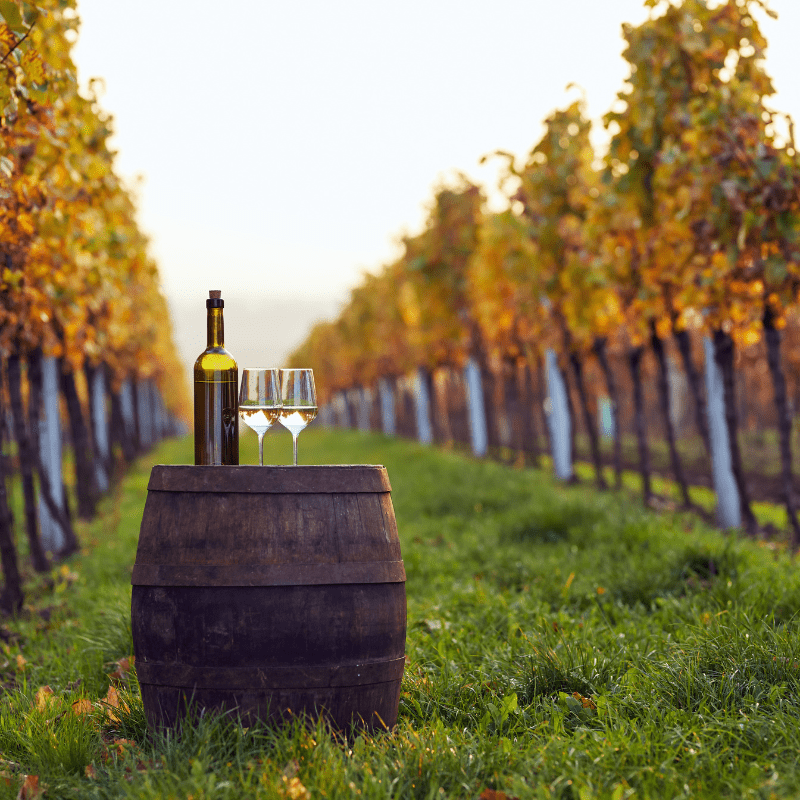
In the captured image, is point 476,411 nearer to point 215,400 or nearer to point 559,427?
point 559,427

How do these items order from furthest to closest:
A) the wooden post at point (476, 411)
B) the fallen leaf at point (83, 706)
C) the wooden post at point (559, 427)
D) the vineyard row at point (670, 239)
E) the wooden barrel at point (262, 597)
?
the wooden post at point (476, 411) → the wooden post at point (559, 427) → the vineyard row at point (670, 239) → the fallen leaf at point (83, 706) → the wooden barrel at point (262, 597)

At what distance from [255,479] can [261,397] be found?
1.18 ft

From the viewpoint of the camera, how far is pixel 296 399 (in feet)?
10.5

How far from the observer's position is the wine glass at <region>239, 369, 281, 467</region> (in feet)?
10.4

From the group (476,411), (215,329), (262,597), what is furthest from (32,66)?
(476,411)

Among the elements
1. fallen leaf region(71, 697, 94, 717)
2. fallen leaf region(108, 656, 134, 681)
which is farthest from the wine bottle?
fallen leaf region(108, 656, 134, 681)

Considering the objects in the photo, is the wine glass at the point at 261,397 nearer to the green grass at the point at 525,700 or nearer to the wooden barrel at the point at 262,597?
the wooden barrel at the point at 262,597

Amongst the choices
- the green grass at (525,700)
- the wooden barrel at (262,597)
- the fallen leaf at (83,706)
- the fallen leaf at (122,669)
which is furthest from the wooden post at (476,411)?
the wooden barrel at (262,597)

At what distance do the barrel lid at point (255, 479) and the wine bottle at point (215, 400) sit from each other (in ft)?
0.65

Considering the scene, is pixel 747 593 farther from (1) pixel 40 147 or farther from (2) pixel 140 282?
(2) pixel 140 282

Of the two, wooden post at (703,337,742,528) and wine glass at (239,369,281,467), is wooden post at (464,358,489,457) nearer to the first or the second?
wooden post at (703,337,742,528)

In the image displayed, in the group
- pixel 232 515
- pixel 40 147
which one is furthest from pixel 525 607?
pixel 40 147

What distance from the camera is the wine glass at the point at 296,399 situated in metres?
3.17

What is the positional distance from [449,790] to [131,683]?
172 cm
